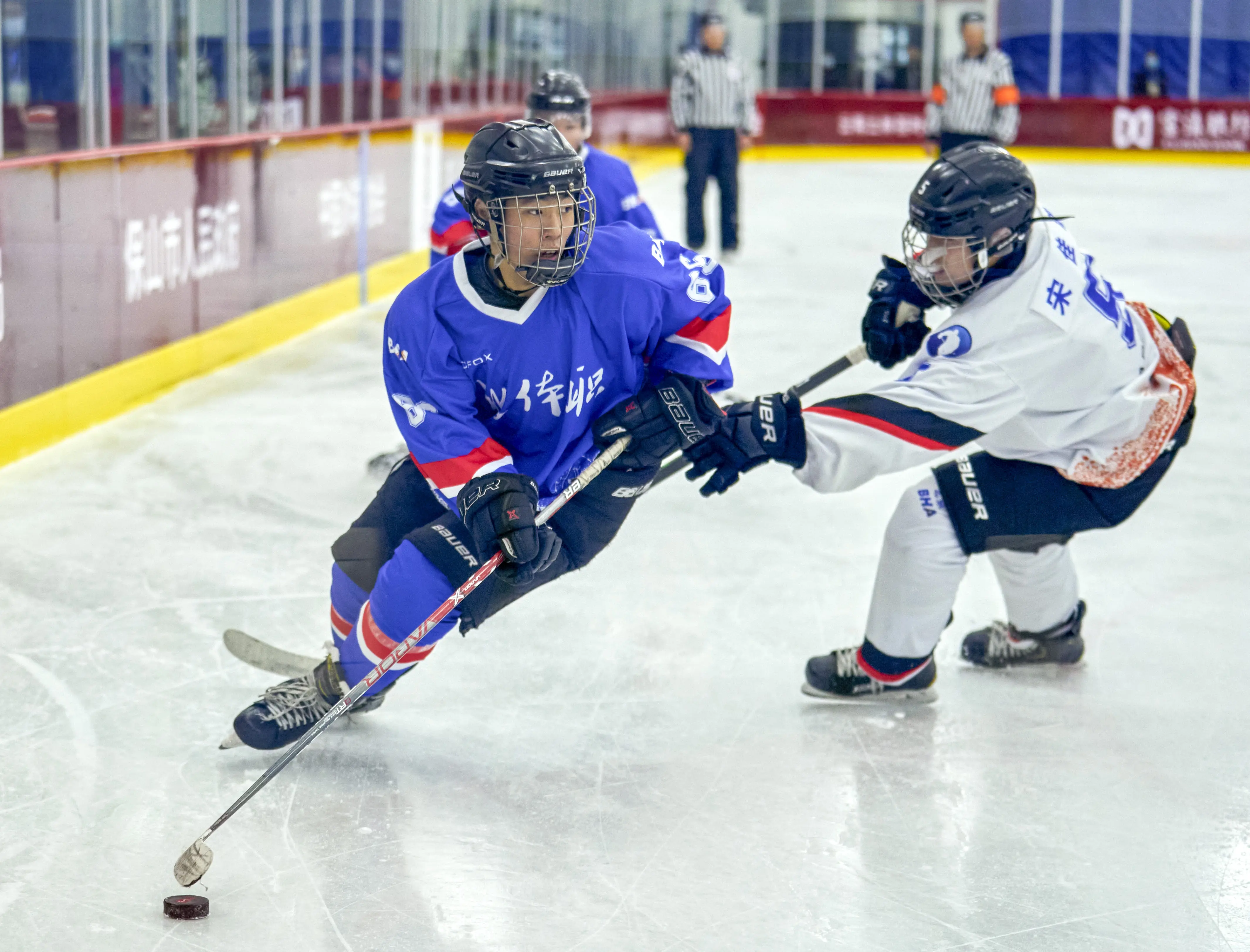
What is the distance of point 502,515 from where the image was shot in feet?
7.07

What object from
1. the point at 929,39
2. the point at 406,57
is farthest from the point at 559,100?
the point at 929,39

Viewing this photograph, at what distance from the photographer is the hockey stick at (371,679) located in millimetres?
1985

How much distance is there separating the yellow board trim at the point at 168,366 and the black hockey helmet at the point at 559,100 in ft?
5.61

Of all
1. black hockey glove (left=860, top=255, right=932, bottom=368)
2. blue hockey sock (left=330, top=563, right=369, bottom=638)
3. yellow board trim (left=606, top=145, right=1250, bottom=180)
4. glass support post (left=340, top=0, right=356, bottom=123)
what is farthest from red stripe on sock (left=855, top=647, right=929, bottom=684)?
yellow board trim (left=606, top=145, right=1250, bottom=180)

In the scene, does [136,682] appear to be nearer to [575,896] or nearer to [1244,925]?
[575,896]

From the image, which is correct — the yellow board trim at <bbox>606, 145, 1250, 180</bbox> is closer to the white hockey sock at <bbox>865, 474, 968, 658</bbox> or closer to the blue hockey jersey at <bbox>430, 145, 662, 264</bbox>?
the blue hockey jersey at <bbox>430, 145, 662, 264</bbox>

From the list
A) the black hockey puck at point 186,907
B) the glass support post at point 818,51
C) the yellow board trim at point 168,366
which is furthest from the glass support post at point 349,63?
the glass support post at point 818,51

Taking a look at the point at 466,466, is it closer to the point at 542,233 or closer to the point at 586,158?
the point at 542,233

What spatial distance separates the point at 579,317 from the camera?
2.27 m

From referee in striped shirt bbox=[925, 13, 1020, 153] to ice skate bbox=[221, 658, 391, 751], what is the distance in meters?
8.60

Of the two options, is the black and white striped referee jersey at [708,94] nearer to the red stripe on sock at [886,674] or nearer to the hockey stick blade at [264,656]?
the red stripe on sock at [886,674]

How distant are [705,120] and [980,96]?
2450mm

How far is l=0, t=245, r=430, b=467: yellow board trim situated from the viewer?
14.2ft

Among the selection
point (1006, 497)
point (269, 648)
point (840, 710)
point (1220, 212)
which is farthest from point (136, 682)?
point (1220, 212)
